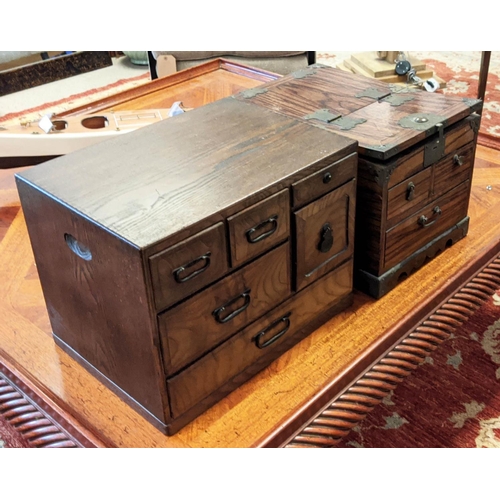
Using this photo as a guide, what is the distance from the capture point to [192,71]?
80.9 inches

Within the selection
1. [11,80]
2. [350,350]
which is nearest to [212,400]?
[350,350]

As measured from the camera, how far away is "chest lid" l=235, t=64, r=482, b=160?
1.04m

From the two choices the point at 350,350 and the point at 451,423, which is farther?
the point at 451,423

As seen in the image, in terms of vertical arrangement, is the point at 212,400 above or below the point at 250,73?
below

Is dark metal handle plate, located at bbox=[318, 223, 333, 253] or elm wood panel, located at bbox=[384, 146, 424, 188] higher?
elm wood panel, located at bbox=[384, 146, 424, 188]

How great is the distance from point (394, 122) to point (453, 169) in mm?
159

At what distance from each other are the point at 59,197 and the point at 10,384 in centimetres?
35

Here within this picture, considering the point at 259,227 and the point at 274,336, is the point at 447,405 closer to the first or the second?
the point at 274,336

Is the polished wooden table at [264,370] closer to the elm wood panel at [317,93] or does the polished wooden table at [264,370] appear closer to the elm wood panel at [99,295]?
the elm wood panel at [99,295]

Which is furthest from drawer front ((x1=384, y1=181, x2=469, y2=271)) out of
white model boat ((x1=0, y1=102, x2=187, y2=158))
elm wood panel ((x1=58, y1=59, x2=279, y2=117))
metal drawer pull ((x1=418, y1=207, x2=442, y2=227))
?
elm wood panel ((x1=58, y1=59, x2=279, y2=117))

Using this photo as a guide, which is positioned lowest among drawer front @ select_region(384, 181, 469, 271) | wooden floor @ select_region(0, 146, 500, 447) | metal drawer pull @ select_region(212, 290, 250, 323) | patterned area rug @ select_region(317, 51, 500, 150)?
patterned area rug @ select_region(317, 51, 500, 150)

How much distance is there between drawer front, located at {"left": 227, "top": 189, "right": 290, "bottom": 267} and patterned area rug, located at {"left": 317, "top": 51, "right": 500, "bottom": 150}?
1.68m

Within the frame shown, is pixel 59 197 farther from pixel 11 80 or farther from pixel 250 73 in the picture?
pixel 11 80

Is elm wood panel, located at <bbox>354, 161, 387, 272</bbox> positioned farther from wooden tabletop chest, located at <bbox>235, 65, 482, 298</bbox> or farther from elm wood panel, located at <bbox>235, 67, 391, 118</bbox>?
elm wood panel, located at <bbox>235, 67, 391, 118</bbox>
